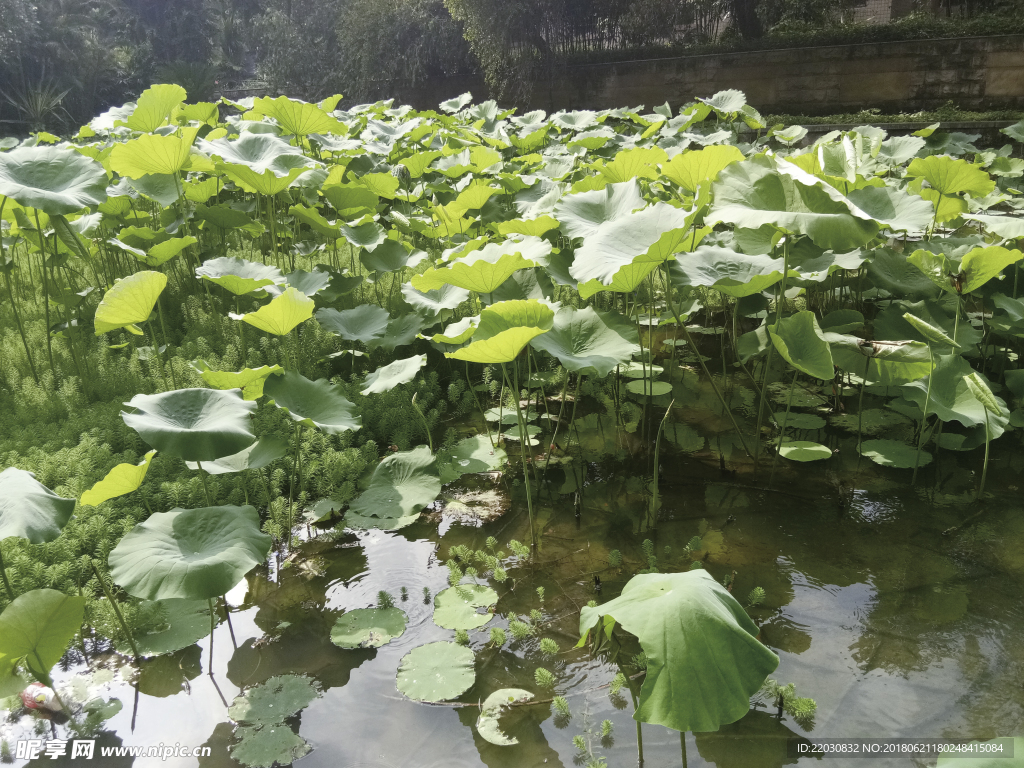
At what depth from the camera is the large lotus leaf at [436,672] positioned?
1763 millimetres

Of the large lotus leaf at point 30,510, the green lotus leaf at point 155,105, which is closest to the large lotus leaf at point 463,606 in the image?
the large lotus leaf at point 30,510

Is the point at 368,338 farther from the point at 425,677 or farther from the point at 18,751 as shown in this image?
the point at 18,751

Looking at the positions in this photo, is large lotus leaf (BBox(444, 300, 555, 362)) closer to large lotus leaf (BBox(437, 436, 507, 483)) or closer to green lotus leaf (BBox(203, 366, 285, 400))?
green lotus leaf (BBox(203, 366, 285, 400))

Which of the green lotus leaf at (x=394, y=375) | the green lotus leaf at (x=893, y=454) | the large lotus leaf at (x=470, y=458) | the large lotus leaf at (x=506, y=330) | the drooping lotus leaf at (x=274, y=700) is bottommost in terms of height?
the drooping lotus leaf at (x=274, y=700)

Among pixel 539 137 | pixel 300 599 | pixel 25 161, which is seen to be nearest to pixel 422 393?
pixel 300 599

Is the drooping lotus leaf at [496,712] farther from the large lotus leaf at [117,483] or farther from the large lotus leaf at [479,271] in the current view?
the large lotus leaf at [479,271]

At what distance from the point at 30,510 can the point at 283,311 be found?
3.41 feet

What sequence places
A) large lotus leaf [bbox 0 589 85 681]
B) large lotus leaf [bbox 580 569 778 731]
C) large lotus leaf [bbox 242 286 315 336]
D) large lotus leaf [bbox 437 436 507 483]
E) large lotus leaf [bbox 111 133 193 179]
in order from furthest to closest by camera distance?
large lotus leaf [bbox 111 133 193 179]
large lotus leaf [bbox 437 436 507 483]
large lotus leaf [bbox 242 286 315 336]
large lotus leaf [bbox 0 589 85 681]
large lotus leaf [bbox 580 569 778 731]

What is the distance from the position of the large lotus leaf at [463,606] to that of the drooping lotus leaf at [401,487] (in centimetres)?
37

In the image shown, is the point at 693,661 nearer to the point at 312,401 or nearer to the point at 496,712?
the point at 496,712

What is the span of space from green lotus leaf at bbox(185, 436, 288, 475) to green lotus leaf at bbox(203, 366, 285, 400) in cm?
17

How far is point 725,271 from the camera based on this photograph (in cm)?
237

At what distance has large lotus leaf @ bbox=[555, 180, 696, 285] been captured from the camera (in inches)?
85.7

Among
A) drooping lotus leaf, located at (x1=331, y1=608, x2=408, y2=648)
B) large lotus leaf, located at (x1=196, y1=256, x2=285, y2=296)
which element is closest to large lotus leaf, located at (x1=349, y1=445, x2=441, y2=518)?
drooping lotus leaf, located at (x1=331, y1=608, x2=408, y2=648)
